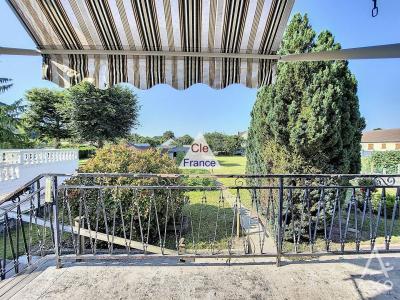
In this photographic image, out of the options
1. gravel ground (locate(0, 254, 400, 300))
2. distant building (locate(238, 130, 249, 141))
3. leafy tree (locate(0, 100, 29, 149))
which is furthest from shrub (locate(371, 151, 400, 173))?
leafy tree (locate(0, 100, 29, 149))

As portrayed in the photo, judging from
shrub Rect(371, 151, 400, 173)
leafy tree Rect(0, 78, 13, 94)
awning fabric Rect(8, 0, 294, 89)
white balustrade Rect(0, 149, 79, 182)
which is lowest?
shrub Rect(371, 151, 400, 173)

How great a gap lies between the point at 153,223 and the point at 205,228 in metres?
1.50

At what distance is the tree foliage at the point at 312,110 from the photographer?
16.9ft

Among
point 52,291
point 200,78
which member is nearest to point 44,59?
point 200,78

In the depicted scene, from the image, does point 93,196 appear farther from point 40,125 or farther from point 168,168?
point 40,125

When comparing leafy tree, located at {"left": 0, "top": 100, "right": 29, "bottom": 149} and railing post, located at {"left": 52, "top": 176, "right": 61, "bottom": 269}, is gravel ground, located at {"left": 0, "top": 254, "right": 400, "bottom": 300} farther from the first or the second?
leafy tree, located at {"left": 0, "top": 100, "right": 29, "bottom": 149}

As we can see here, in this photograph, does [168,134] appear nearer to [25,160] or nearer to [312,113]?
[25,160]

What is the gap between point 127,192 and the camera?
5633 mm

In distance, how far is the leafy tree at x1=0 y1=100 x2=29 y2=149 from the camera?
9.57 meters

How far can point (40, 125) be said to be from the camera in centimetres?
2591

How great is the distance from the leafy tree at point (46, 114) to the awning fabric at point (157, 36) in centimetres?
2471

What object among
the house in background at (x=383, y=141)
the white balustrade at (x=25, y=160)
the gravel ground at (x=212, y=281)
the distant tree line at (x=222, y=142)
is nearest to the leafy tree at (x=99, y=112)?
the white balustrade at (x=25, y=160)

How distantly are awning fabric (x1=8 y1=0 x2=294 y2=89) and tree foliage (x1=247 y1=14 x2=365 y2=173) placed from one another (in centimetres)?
270

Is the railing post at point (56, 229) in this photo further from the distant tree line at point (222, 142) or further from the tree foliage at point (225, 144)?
the tree foliage at point (225, 144)
